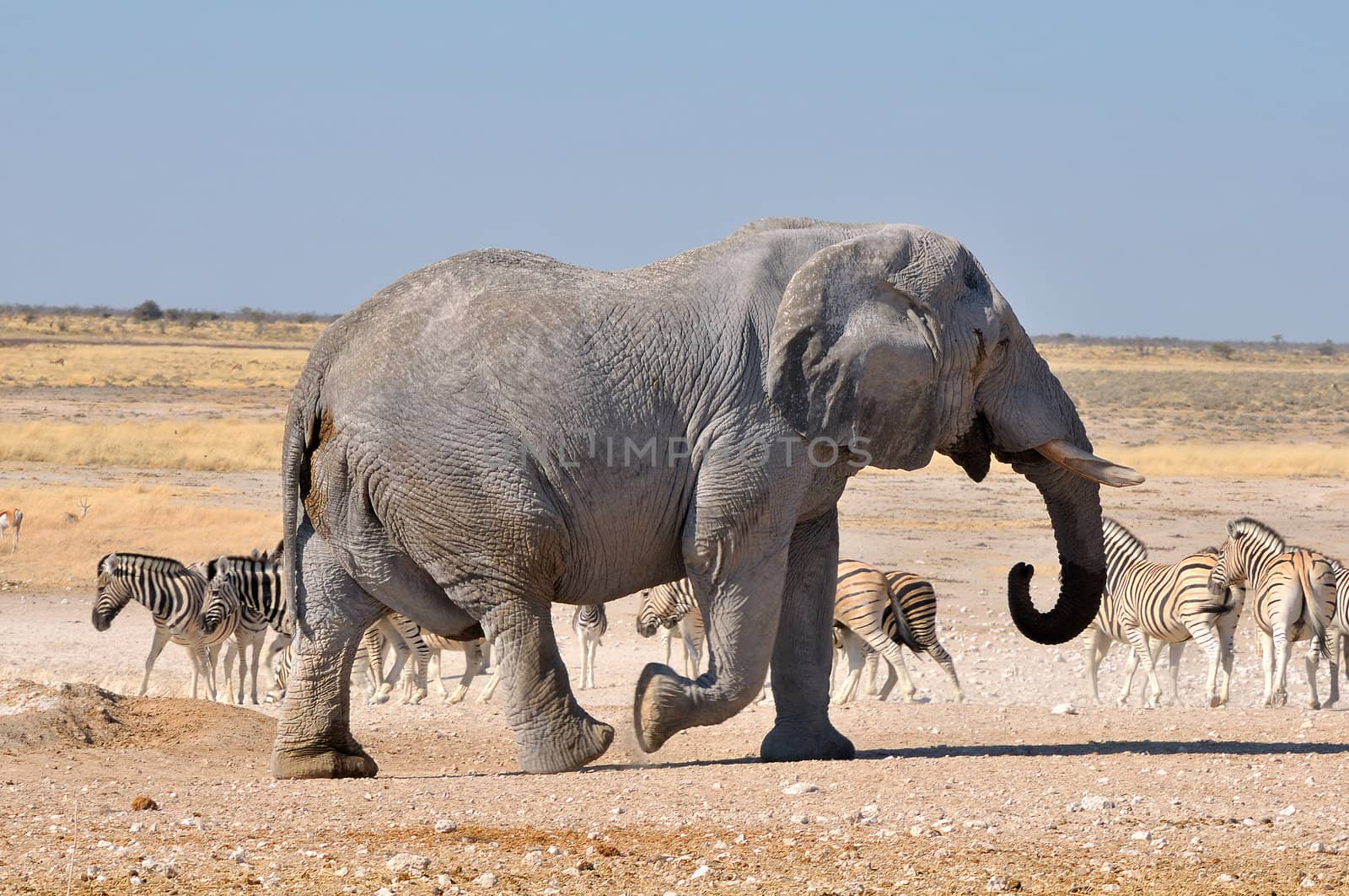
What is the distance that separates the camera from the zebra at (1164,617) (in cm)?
1462

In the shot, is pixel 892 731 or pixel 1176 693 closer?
pixel 892 731

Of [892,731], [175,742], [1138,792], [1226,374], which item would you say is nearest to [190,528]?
[175,742]

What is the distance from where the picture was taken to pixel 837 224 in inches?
356

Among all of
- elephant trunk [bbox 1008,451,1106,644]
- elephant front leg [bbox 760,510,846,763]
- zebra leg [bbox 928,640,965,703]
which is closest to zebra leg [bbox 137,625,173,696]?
zebra leg [bbox 928,640,965,703]

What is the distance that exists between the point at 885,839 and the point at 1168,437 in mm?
40140

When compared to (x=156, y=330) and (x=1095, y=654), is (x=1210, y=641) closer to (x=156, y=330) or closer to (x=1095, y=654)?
(x=1095, y=654)

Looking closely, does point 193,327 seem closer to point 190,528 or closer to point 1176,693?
point 190,528

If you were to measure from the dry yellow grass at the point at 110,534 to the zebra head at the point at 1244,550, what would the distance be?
11587mm

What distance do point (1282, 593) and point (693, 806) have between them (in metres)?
9.00

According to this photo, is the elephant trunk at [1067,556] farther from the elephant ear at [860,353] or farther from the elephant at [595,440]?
the elephant ear at [860,353]

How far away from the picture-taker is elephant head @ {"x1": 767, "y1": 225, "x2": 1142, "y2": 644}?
822cm

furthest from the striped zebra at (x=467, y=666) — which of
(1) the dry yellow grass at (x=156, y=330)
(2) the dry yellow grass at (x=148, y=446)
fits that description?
(1) the dry yellow grass at (x=156, y=330)

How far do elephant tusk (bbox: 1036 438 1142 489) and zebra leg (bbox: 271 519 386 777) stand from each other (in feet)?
11.6

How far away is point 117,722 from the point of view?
1070 cm
